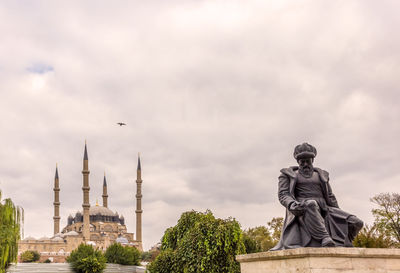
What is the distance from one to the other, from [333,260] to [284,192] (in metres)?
1.20

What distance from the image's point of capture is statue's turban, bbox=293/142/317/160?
228 inches

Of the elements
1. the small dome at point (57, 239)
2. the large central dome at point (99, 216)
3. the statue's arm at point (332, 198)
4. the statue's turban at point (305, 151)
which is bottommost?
the statue's arm at point (332, 198)

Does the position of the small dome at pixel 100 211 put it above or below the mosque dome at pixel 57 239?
above

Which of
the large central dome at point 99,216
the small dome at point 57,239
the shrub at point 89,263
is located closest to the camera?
the shrub at point 89,263

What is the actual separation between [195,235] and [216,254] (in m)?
1.06

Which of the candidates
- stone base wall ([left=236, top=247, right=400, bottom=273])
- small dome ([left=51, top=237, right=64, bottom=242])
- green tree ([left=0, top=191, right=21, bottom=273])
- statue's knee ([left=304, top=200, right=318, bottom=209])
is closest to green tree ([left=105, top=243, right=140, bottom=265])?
green tree ([left=0, top=191, right=21, bottom=273])

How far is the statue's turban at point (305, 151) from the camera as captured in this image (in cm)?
579

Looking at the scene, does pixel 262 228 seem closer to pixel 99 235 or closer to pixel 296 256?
pixel 296 256

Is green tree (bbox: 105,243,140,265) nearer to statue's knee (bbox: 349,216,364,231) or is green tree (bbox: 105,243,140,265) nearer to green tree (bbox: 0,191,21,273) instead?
green tree (bbox: 0,191,21,273)

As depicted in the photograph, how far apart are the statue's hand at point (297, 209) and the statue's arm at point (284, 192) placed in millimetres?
104

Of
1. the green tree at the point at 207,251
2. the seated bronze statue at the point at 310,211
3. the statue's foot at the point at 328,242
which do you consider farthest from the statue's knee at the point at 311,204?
the green tree at the point at 207,251

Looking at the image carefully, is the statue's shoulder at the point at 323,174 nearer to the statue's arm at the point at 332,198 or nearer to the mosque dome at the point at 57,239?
the statue's arm at the point at 332,198

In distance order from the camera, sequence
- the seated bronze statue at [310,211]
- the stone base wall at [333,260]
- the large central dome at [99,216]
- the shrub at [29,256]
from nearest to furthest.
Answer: the stone base wall at [333,260] → the seated bronze statue at [310,211] → the shrub at [29,256] → the large central dome at [99,216]

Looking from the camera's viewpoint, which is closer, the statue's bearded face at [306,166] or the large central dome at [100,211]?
the statue's bearded face at [306,166]
